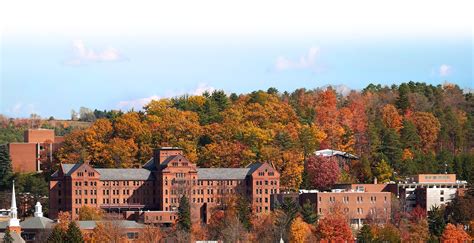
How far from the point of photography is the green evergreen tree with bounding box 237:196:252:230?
127 m

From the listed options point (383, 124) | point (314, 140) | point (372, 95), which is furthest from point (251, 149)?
point (372, 95)

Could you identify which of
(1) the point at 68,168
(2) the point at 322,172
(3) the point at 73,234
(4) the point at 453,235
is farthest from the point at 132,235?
(2) the point at 322,172

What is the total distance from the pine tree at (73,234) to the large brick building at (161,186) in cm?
1724

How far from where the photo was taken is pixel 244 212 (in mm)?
128375

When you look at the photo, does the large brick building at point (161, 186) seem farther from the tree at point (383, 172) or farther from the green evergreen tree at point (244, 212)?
the tree at point (383, 172)

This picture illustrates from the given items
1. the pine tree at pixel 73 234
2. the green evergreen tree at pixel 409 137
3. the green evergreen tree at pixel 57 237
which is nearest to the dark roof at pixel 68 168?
the green evergreen tree at pixel 57 237

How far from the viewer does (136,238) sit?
124 m

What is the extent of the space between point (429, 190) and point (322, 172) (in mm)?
10116

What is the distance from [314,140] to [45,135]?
26089 millimetres

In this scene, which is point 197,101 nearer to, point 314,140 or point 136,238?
point 314,140

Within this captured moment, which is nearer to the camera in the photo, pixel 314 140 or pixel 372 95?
pixel 314 140

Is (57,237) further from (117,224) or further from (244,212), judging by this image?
(244,212)

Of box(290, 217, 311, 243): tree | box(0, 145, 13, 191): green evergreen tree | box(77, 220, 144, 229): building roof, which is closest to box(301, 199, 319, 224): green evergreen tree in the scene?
box(290, 217, 311, 243): tree

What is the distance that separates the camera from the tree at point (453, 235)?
120169mm
